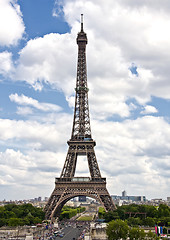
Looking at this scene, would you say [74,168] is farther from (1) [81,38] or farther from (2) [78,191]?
(1) [81,38]

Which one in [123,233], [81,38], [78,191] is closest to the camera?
[123,233]

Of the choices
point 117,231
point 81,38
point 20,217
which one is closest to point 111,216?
point 20,217

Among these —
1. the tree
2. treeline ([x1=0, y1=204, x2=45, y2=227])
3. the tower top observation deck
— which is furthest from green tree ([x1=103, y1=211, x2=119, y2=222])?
the tower top observation deck

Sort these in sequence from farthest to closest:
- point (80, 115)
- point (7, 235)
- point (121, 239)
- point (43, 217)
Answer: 1. point (80, 115)
2. point (43, 217)
3. point (7, 235)
4. point (121, 239)

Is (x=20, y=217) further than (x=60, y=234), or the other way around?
(x=20, y=217)

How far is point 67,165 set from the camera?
97.2 metres

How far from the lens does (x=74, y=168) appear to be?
9869 centimetres

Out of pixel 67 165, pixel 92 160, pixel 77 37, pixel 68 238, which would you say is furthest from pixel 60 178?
pixel 77 37

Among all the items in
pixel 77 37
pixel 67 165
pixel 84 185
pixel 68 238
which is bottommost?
pixel 68 238

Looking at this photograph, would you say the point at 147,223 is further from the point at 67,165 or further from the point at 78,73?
the point at 78,73

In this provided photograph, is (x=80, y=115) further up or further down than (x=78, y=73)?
further down

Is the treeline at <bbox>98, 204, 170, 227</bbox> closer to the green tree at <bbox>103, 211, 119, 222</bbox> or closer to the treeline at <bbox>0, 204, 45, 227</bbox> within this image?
the green tree at <bbox>103, 211, 119, 222</bbox>

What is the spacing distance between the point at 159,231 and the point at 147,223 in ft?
56.0

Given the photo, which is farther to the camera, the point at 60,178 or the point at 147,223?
the point at 60,178
